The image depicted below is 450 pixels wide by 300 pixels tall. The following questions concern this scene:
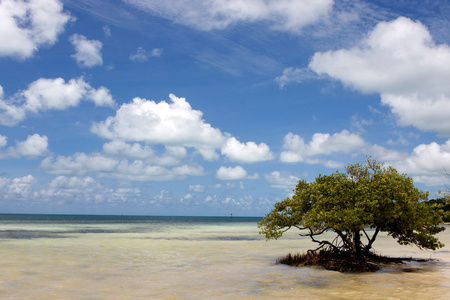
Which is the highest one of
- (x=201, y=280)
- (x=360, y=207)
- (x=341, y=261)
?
(x=360, y=207)

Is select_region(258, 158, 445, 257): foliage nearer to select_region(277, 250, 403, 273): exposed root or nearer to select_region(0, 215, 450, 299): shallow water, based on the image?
select_region(277, 250, 403, 273): exposed root

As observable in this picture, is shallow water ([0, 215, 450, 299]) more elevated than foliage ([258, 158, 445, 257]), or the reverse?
foliage ([258, 158, 445, 257])

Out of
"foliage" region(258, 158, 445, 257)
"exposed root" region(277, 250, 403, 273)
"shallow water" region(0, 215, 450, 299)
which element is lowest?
"shallow water" region(0, 215, 450, 299)

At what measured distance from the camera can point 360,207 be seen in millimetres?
19125

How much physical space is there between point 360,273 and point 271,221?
5500 mm

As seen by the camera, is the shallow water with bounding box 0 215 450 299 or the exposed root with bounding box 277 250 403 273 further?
the exposed root with bounding box 277 250 403 273

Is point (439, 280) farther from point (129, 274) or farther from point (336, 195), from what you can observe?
point (129, 274)

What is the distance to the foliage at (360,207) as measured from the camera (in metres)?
18.8

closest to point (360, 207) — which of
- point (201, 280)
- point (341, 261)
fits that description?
point (341, 261)

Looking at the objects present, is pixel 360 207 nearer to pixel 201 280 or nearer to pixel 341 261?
pixel 341 261

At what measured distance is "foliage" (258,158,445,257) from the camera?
1877 cm

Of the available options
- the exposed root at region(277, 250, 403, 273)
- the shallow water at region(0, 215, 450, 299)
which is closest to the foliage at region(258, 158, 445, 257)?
the exposed root at region(277, 250, 403, 273)

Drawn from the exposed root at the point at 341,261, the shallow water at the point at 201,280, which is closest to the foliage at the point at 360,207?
the exposed root at the point at 341,261

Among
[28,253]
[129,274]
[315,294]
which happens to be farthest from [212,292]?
[28,253]
